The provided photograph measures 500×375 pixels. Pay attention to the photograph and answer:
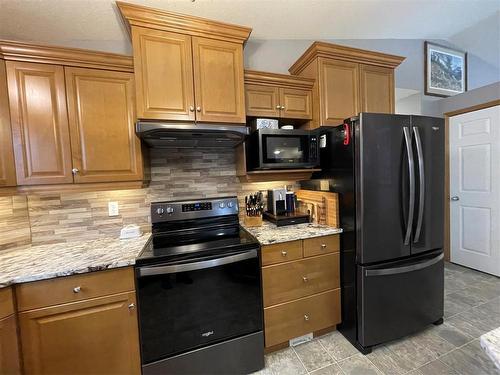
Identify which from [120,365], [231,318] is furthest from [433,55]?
[120,365]

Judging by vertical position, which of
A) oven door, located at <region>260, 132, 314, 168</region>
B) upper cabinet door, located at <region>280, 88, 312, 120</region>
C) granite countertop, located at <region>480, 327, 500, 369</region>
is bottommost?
granite countertop, located at <region>480, 327, 500, 369</region>

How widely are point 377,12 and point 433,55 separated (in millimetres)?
1433

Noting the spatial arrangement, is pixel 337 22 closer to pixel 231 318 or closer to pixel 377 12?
pixel 377 12

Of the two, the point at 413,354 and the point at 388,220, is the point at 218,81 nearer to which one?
the point at 388,220

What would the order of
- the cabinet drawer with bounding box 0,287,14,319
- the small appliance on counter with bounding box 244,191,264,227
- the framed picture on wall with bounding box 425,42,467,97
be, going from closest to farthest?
the cabinet drawer with bounding box 0,287,14,319 → the small appliance on counter with bounding box 244,191,264,227 → the framed picture on wall with bounding box 425,42,467,97

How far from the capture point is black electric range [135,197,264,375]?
1.27 metres

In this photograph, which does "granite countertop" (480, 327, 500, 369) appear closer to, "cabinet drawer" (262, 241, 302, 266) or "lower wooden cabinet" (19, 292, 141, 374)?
"cabinet drawer" (262, 241, 302, 266)

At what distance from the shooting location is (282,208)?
205 cm

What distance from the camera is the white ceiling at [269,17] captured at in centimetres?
158

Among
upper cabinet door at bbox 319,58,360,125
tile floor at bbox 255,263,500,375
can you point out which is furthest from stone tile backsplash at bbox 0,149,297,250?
tile floor at bbox 255,263,500,375

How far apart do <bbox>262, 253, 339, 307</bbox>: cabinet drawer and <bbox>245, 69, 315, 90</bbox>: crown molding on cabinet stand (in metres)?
1.50

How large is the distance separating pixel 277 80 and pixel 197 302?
1850 mm

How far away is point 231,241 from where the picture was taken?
1.51m

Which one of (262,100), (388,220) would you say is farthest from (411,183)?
(262,100)
